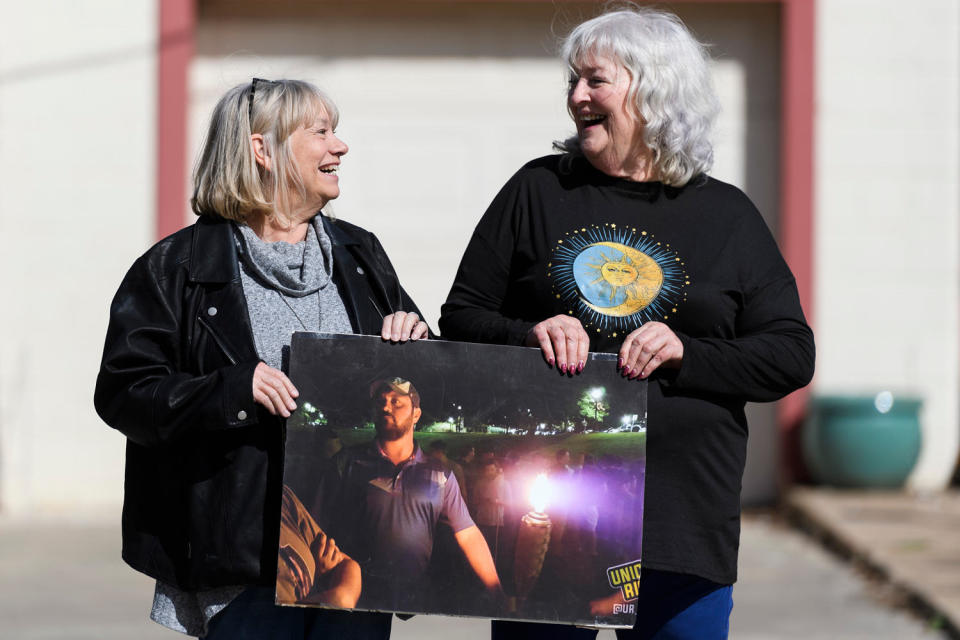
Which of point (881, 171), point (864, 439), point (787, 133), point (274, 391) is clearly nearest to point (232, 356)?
point (274, 391)

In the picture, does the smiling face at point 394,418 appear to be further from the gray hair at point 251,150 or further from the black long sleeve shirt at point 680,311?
the gray hair at point 251,150

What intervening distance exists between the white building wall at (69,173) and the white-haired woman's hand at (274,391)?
5274 millimetres

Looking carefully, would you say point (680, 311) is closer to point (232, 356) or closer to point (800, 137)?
point (232, 356)

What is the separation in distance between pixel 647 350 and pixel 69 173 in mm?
5725

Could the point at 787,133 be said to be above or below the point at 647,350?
above

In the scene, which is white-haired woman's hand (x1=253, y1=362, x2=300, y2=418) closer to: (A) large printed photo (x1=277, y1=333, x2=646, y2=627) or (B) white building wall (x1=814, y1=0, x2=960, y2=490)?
(A) large printed photo (x1=277, y1=333, x2=646, y2=627)

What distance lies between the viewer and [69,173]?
772 centimetres

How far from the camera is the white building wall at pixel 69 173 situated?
7.72 metres

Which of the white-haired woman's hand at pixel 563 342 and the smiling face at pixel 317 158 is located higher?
the smiling face at pixel 317 158

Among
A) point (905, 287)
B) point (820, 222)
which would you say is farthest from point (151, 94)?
point (905, 287)

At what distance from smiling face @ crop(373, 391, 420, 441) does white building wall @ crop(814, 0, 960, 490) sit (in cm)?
551

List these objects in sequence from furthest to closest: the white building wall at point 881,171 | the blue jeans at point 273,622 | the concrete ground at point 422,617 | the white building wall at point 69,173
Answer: the white building wall at point 881,171 < the white building wall at point 69,173 < the concrete ground at point 422,617 < the blue jeans at point 273,622

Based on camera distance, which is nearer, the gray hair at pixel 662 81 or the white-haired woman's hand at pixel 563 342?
the white-haired woman's hand at pixel 563 342

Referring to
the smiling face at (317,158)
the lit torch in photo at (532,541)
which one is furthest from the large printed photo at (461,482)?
the smiling face at (317,158)
